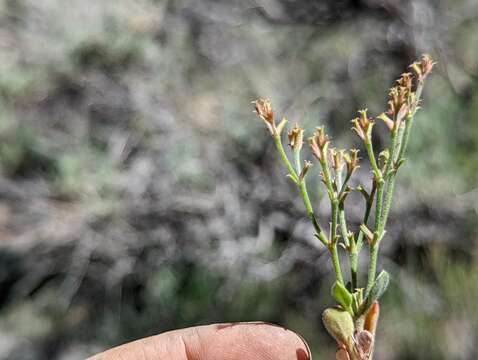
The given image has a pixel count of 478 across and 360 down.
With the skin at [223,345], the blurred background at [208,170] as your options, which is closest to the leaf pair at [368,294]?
the skin at [223,345]

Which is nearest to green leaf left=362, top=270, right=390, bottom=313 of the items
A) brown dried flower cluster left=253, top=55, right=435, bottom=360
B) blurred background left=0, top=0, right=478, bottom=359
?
brown dried flower cluster left=253, top=55, right=435, bottom=360

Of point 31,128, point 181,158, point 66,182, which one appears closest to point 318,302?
point 181,158

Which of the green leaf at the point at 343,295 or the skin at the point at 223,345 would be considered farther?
the skin at the point at 223,345

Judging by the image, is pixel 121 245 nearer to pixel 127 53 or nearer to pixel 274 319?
pixel 274 319

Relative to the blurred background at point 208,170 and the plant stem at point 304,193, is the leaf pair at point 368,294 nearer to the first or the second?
the plant stem at point 304,193

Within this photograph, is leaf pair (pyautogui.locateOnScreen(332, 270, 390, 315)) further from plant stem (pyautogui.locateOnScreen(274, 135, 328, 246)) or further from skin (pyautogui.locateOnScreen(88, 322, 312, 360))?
skin (pyautogui.locateOnScreen(88, 322, 312, 360))

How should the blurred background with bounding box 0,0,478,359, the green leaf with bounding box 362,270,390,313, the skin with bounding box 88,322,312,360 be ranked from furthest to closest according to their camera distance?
the blurred background with bounding box 0,0,478,359
the skin with bounding box 88,322,312,360
the green leaf with bounding box 362,270,390,313

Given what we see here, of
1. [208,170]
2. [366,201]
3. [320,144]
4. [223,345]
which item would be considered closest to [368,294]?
[366,201]
